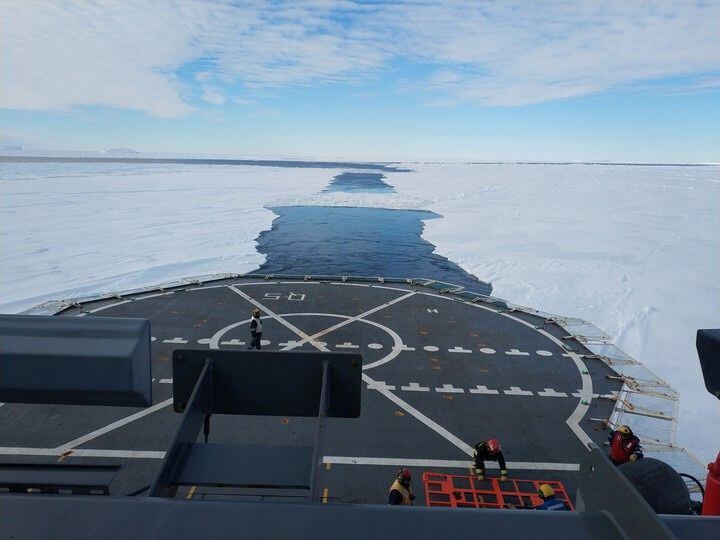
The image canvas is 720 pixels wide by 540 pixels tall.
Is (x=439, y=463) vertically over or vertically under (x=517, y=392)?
under

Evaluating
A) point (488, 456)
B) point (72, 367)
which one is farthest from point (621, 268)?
point (72, 367)

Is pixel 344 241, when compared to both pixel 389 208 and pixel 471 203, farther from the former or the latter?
pixel 471 203

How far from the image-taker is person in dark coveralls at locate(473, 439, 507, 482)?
36.3 ft

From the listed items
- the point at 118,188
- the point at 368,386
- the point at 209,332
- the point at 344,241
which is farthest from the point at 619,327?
the point at 118,188

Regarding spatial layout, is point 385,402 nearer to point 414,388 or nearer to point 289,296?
point 414,388

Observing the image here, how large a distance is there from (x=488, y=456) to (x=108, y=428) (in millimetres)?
10094

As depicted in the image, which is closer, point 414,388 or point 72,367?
point 72,367

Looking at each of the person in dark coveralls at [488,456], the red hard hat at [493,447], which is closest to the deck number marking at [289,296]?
the person in dark coveralls at [488,456]

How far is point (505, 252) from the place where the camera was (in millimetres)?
41281

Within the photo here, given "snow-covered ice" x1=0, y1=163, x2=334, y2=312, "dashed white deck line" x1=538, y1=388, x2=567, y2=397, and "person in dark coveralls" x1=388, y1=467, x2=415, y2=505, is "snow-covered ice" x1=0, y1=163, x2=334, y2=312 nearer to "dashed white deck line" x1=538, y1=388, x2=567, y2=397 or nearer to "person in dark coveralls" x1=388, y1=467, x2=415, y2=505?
"person in dark coveralls" x1=388, y1=467, x2=415, y2=505

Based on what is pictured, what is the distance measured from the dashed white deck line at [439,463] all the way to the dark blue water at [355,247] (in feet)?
66.7

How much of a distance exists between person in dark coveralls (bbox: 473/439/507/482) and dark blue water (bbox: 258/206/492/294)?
21194 millimetres

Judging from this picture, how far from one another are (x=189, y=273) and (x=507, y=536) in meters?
32.7

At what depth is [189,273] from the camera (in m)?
32.3
